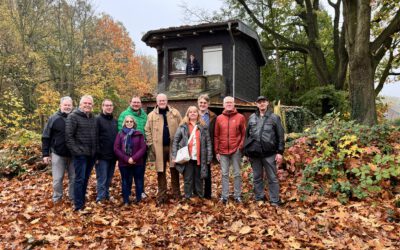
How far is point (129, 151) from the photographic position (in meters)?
6.46

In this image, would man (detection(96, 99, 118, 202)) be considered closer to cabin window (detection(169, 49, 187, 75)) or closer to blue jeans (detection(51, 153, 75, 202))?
blue jeans (detection(51, 153, 75, 202))

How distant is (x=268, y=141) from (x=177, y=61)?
529 inches

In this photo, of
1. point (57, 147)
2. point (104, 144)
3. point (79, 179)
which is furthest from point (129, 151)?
point (57, 147)

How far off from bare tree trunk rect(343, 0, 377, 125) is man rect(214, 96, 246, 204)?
249 inches

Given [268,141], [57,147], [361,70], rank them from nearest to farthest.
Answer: [268,141], [57,147], [361,70]

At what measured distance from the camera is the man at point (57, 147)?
640cm

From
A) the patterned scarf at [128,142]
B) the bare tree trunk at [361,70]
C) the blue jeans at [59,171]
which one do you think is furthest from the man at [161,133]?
the bare tree trunk at [361,70]

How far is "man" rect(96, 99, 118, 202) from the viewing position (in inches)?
259

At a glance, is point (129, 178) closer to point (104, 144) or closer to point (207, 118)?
point (104, 144)

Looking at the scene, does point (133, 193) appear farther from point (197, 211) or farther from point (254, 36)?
point (254, 36)

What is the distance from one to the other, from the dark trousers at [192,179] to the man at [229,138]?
483 mm

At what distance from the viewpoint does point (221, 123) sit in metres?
6.40

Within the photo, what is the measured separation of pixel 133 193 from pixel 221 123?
2930 mm

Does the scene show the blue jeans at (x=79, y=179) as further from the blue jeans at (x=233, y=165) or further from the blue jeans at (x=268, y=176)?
the blue jeans at (x=268, y=176)
